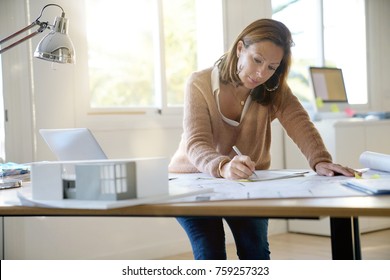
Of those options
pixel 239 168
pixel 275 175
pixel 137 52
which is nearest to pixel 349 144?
pixel 137 52

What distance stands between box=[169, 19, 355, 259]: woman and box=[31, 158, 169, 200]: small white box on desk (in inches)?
14.2

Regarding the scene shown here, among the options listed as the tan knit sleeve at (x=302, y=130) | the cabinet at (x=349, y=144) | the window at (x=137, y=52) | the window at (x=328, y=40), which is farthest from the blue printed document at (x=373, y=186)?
the window at (x=328, y=40)

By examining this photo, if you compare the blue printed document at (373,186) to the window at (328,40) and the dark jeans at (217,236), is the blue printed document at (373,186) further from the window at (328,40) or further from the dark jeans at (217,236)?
the window at (328,40)

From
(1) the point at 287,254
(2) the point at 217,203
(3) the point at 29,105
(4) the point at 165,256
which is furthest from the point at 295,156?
(2) the point at 217,203

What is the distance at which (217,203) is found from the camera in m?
0.95

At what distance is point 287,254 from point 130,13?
1.51m

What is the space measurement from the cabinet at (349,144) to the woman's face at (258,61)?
1736mm

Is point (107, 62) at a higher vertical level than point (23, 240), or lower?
higher

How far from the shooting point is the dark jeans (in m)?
1.39

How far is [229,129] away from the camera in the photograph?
1572mm

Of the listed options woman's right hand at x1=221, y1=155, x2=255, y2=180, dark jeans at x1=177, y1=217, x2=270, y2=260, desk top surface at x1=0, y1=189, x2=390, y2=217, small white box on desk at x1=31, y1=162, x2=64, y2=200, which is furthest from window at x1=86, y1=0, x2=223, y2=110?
desk top surface at x1=0, y1=189, x2=390, y2=217

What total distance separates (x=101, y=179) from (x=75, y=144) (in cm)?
47

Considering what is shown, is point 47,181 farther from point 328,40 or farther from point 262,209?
point 328,40
